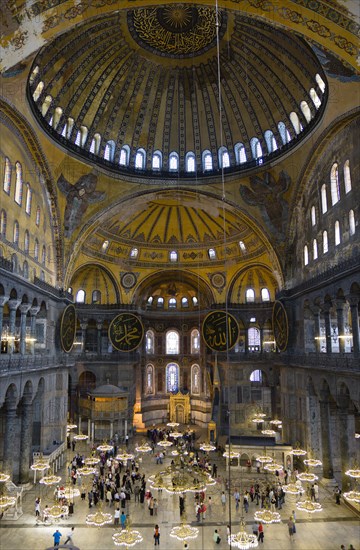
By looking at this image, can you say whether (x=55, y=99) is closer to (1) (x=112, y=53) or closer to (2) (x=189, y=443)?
(1) (x=112, y=53)

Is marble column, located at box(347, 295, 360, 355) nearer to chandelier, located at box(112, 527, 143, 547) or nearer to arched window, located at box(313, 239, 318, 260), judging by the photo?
arched window, located at box(313, 239, 318, 260)

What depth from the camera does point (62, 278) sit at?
74.3 feet

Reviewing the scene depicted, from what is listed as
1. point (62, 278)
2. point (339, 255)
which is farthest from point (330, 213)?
point (62, 278)

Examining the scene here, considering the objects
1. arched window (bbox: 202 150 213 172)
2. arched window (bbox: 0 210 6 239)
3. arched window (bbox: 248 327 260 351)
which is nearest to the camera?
arched window (bbox: 0 210 6 239)

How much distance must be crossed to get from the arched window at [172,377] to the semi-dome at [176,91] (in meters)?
14.8

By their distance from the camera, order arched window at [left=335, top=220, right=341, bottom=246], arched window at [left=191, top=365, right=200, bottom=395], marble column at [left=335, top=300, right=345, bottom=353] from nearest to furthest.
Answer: marble column at [left=335, top=300, right=345, bottom=353], arched window at [left=335, top=220, right=341, bottom=246], arched window at [left=191, top=365, right=200, bottom=395]

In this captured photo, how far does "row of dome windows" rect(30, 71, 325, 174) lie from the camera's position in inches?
736

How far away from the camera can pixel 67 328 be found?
21547 mm

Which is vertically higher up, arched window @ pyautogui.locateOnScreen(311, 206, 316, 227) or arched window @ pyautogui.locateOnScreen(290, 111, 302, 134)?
arched window @ pyautogui.locateOnScreen(290, 111, 302, 134)

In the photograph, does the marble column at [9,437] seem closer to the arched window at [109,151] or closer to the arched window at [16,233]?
the arched window at [16,233]

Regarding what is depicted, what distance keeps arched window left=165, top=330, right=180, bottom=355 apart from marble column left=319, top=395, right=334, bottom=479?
15.0 m

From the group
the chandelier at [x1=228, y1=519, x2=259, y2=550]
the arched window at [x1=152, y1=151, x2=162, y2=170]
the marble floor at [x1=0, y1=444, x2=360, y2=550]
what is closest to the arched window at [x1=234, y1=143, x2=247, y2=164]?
the arched window at [x1=152, y1=151, x2=162, y2=170]

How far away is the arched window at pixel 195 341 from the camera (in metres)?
31.9

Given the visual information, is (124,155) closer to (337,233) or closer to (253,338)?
(337,233)
